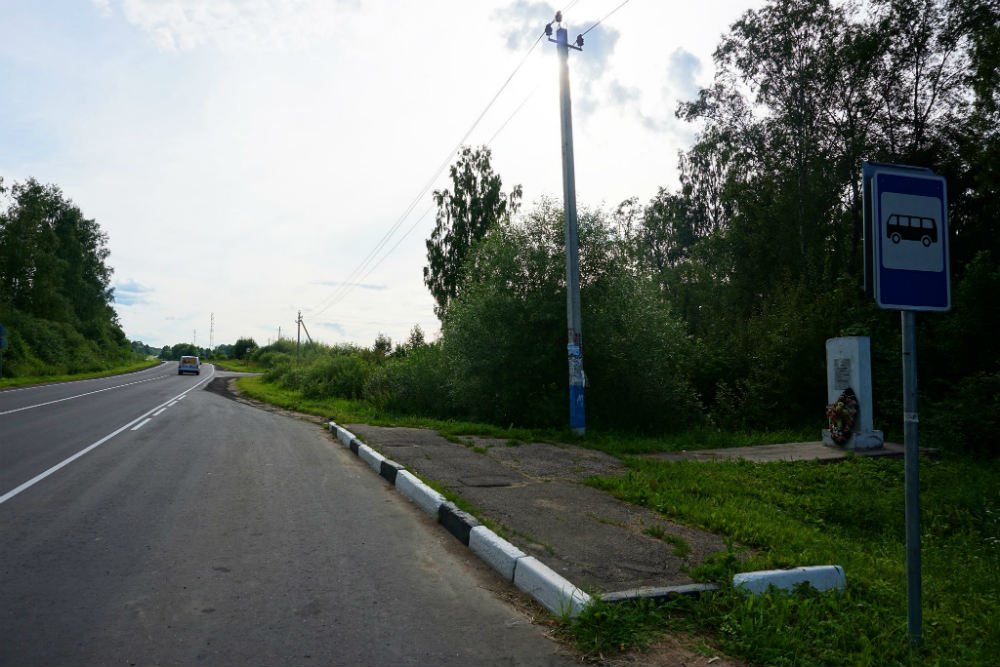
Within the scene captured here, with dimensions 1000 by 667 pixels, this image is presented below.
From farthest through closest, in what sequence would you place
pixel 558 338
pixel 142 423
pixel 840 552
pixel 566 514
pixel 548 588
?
pixel 142 423
pixel 558 338
pixel 566 514
pixel 840 552
pixel 548 588

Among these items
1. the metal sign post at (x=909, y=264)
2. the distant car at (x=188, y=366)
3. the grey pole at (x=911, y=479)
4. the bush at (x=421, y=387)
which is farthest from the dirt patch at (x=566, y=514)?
the distant car at (x=188, y=366)

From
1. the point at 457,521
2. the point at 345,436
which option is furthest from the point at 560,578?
the point at 345,436

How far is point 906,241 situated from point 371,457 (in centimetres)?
794

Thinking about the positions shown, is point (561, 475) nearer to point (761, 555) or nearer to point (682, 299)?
point (761, 555)

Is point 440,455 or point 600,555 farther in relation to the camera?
point 440,455

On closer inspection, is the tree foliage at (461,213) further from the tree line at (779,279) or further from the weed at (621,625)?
the weed at (621,625)

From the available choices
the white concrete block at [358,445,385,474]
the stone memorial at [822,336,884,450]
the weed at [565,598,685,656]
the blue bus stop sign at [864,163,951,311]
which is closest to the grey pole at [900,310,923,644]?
the blue bus stop sign at [864,163,951,311]

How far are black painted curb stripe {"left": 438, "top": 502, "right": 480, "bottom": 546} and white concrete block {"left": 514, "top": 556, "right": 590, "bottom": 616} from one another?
3.46 feet

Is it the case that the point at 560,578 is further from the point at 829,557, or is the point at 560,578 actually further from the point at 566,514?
the point at 829,557

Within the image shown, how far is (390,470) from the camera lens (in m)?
8.38

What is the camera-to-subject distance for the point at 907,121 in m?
20.5

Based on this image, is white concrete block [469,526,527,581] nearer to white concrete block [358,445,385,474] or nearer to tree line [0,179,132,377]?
white concrete block [358,445,385,474]

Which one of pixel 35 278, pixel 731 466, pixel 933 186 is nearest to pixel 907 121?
pixel 731 466

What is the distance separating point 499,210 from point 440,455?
91.6 ft
